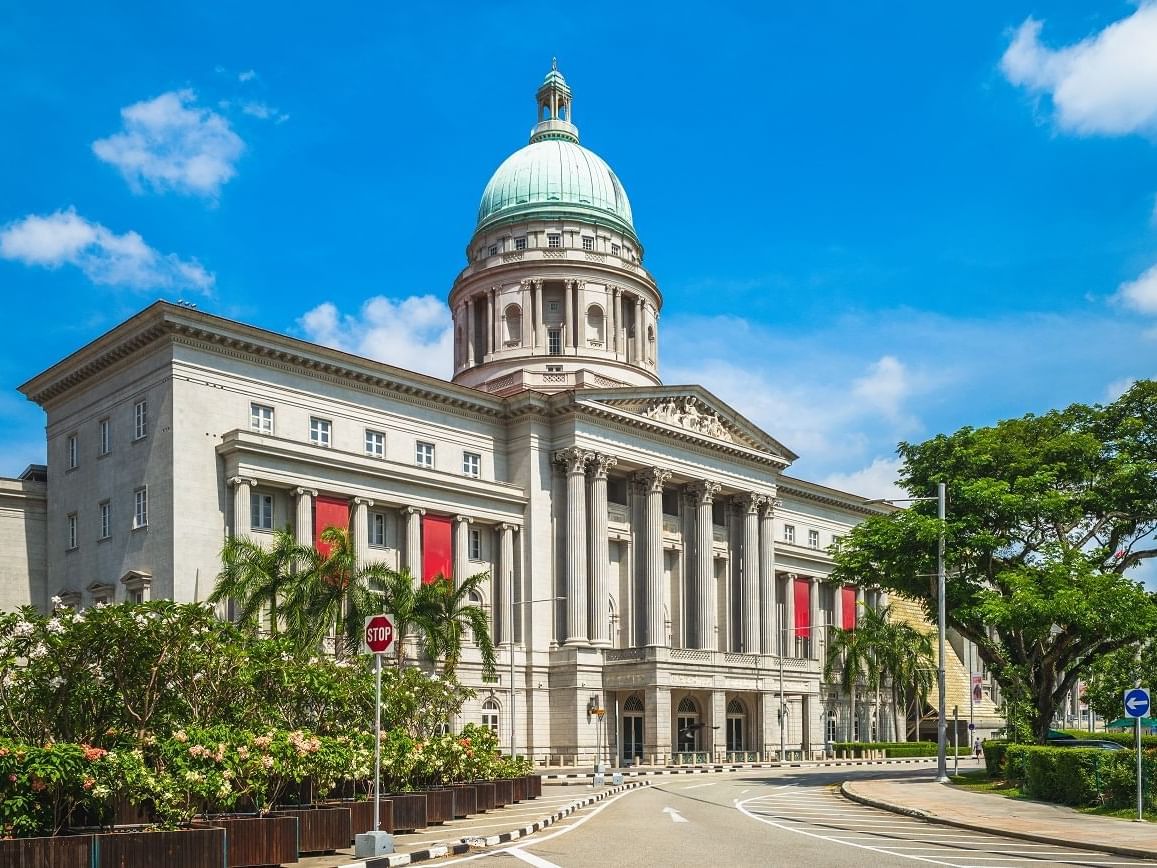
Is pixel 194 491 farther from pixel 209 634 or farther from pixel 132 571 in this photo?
pixel 209 634

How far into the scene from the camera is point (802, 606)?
91375 mm

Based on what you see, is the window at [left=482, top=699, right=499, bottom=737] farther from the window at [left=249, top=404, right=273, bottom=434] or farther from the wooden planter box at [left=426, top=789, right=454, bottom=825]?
the wooden planter box at [left=426, top=789, right=454, bottom=825]

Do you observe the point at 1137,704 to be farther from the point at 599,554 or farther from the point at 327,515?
the point at 599,554

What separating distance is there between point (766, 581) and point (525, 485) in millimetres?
19136

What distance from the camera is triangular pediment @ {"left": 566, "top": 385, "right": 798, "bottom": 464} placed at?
71.8 m

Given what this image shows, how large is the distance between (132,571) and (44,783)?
38570 millimetres

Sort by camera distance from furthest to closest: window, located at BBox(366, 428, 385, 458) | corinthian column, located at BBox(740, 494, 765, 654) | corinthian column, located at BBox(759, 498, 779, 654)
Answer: corinthian column, located at BBox(759, 498, 779, 654) < corinthian column, located at BBox(740, 494, 765, 654) < window, located at BBox(366, 428, 385, 458)

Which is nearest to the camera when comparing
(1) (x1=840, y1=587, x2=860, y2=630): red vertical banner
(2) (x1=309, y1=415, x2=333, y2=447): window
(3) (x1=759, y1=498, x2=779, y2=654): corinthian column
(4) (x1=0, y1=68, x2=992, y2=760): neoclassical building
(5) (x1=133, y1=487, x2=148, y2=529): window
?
(5) (x1=133, y1=487, x2=148, y2=529): window

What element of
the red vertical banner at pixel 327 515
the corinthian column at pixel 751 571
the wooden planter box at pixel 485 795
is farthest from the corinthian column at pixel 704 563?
the wooden planter box at pixel 485 795

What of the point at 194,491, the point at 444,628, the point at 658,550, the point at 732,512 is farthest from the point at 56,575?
the point at 732,512

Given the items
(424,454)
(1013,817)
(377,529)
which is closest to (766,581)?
(424,454)

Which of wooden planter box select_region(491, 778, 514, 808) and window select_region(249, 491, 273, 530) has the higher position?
window select_region(249, 491, 273, 530)

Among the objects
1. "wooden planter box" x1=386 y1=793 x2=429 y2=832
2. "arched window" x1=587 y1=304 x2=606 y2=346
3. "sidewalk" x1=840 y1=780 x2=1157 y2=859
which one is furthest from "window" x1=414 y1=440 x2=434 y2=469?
"wooden planter box" x1=386 y1=793 x2=429 y2=832

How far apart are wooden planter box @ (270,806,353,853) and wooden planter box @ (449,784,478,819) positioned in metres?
7.33
